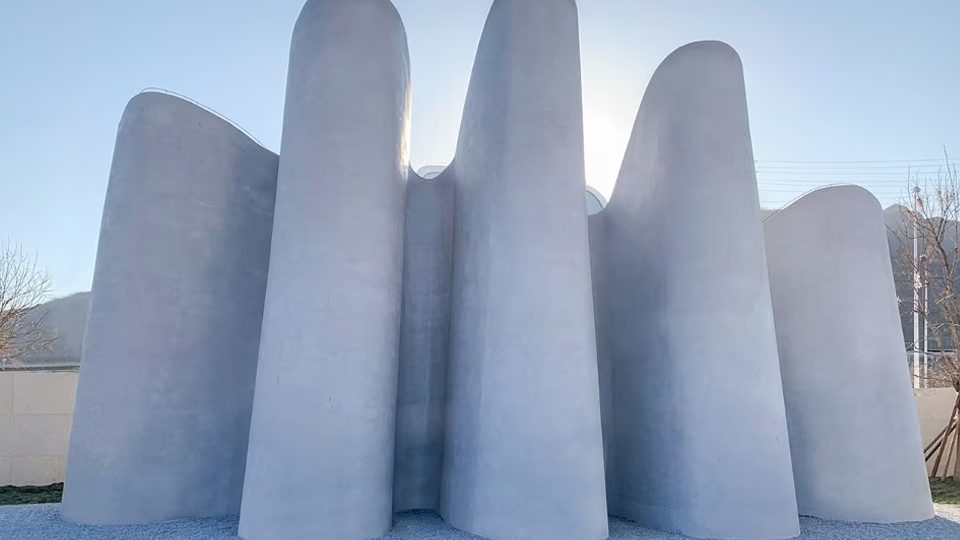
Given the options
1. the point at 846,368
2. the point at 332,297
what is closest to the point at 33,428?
the point at 332,297

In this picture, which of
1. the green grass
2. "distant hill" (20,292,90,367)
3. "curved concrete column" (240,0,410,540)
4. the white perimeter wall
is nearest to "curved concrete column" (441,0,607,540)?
"curved concrete column" (240,0,410,540)

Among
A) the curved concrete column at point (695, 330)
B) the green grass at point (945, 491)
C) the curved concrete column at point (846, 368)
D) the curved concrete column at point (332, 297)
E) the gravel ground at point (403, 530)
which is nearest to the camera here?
the curved concrete column at point (332, 297)

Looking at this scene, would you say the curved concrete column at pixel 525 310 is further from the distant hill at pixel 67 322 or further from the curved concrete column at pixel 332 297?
the distant hill at pixel 67 322

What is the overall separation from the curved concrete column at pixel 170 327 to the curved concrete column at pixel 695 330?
21.5 ft

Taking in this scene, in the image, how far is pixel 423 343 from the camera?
1216cm

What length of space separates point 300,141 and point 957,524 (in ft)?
40.7

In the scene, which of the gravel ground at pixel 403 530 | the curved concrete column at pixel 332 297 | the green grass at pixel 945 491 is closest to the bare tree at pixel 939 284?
the green grass at pixel 945 491

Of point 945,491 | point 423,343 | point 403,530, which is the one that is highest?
point 423,343

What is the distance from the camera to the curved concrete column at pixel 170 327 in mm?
10742

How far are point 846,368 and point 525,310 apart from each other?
629cm

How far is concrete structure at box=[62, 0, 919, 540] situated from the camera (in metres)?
9.48

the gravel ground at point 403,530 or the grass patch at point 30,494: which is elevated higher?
the gravel ground at point 403,530

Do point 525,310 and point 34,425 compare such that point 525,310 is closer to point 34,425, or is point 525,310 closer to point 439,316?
point 439,316

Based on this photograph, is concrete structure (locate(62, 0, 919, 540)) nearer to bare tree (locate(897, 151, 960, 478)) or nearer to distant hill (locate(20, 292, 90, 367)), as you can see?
bare tree (locate(897, 151, 960, 478))
